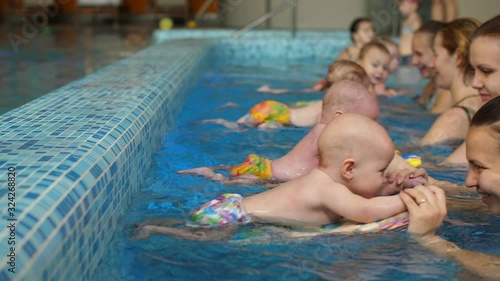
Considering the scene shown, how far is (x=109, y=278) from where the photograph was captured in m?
2.57

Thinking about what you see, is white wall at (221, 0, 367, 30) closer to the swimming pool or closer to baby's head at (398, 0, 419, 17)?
baby's head at (398, 0, 419, 17)

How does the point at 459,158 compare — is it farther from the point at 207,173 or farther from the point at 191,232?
the point at 191,232

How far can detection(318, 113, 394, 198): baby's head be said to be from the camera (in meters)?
2.81

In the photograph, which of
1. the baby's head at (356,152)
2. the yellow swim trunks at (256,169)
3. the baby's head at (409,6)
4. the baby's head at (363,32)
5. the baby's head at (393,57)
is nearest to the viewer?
the baby's head at (356,152)

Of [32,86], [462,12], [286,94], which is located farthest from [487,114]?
[462,12]

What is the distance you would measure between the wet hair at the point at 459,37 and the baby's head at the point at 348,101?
1.27 m

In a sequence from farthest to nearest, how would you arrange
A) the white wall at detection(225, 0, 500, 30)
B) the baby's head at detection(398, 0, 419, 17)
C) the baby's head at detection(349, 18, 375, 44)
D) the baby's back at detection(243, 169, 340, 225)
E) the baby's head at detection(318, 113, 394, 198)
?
the white wall at detection(225, 0, 500, 30), the baby's head at detection(398, 0, 419, 17), the baby's head at detection(349, 18, 375, 44), the baby's back at detection(243, 169, 340, 225), the baby's head at detection(318, 113, 394, 198)

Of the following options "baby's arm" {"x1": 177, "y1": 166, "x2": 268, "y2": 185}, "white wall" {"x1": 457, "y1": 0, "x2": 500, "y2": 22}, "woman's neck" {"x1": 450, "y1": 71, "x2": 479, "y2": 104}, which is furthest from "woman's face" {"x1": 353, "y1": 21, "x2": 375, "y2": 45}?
"baby's arm" {"x1": 177, "y1": 166, "x2": 268, "y2": 185}

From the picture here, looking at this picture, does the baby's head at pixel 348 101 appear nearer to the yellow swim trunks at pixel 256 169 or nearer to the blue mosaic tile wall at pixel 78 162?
the yellow swim trunks at pixel 256 169

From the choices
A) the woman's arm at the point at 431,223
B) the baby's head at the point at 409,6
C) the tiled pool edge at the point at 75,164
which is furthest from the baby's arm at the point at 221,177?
the baby's head at the point at 409,6

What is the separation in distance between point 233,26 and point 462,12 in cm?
453

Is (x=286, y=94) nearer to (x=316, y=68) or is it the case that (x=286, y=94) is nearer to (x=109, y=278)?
(x=316, y=68)

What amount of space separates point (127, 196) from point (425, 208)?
133cm

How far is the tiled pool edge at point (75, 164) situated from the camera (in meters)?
2.01
